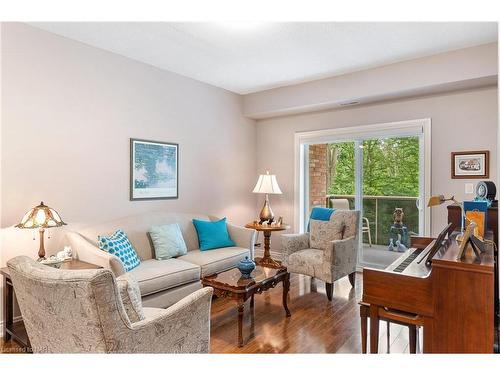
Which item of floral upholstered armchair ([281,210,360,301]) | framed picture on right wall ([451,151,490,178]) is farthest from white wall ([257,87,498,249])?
floral upholstered armchair ([281,210,360,301])

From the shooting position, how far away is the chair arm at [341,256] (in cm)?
334

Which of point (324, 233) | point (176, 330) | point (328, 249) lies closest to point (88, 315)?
point (176, 330)

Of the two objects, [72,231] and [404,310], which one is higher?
[72,231]

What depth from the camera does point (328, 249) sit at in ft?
11.1

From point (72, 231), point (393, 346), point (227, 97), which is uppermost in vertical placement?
point (227, 97)

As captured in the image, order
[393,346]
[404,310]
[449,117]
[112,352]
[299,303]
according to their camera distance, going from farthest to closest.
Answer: [449,117], [299,303], [393,346], [404,310], [112,352]

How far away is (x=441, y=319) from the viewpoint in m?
1.67

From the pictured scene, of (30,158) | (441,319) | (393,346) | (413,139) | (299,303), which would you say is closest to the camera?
(441,319)

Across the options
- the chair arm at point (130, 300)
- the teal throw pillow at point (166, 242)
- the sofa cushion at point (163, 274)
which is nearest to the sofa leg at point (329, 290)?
the sofa cushion at point (163, 274)

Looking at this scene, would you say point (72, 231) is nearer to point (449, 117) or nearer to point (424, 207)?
point (424, 207)

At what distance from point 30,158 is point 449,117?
14.3 ft

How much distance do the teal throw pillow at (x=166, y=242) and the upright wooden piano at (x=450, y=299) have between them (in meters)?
2.17

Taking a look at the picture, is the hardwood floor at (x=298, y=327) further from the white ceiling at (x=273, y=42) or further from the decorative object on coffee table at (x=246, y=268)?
the white ceiling at (x=273, y=42)

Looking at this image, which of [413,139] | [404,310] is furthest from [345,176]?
[404,310]
